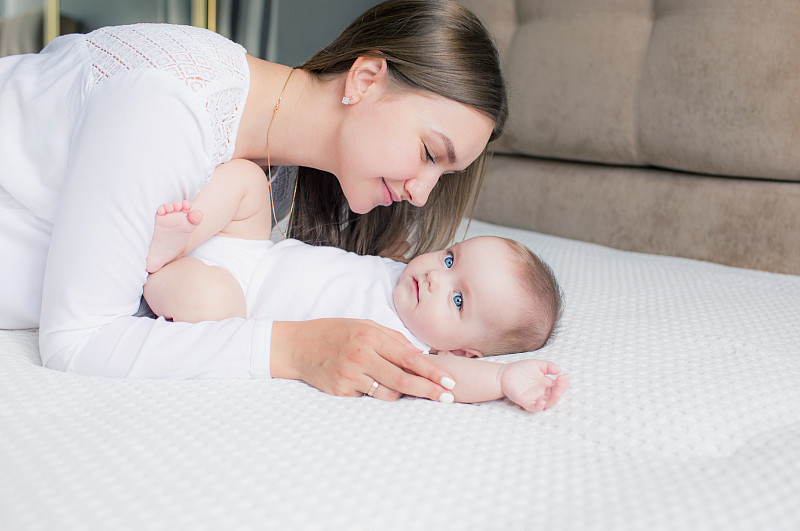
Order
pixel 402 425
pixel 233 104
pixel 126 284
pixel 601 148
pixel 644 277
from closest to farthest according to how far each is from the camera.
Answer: pixel 402 425
pixel 126 284
pixel 233 104
pixel 644 277
pixel 601 148

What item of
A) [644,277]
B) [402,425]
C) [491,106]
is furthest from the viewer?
[644,277]

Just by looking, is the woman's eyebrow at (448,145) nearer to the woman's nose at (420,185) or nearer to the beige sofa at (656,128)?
the woman's nose at (420,185)

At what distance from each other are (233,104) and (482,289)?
448 mm

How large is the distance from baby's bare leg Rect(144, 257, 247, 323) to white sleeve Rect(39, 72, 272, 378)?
0.06m

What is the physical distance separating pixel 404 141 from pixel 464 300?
26 centimetres

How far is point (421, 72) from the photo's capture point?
993 mm

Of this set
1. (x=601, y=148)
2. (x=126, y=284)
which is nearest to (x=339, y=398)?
(x=126, y=284)

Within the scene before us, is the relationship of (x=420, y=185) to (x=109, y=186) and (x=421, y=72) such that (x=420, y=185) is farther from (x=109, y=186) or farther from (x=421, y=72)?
(x=109, y=186)

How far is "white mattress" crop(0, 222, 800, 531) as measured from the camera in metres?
0.49

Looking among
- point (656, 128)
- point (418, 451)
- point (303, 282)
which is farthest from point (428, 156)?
point (656, 128)

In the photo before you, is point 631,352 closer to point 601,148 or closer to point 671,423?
point 671,423

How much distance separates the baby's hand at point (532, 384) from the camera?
72cm

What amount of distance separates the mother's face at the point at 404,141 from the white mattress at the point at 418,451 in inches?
13.1

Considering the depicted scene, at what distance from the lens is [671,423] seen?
26.3 inches
